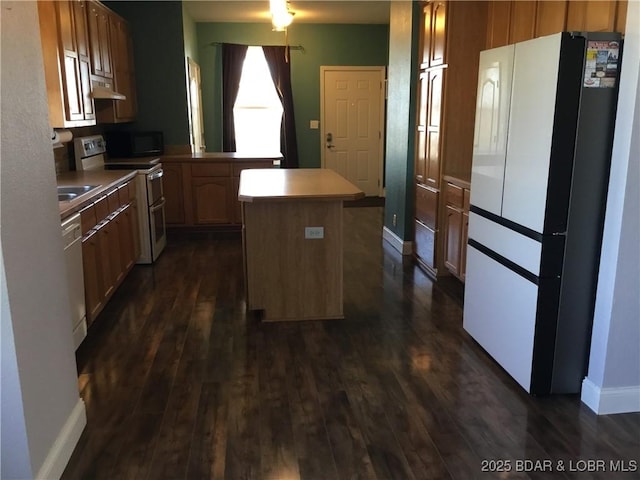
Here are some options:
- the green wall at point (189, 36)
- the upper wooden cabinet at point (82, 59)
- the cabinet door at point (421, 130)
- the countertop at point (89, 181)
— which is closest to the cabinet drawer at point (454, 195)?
the cabinet door at point (421, 130)

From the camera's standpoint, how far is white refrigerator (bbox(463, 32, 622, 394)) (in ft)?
7.59

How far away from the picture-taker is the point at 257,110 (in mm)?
8117

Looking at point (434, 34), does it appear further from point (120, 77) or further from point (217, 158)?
point (120, 77)

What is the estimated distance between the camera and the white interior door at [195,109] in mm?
6637

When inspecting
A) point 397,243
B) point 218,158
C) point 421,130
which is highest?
point 421,130

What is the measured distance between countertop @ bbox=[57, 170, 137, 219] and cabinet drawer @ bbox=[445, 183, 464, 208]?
8.35ft

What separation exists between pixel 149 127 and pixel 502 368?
4999 mm

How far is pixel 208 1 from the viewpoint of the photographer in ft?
20.8

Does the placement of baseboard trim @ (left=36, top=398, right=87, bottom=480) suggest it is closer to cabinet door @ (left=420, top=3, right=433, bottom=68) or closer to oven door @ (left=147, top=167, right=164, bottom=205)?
oven door @ (left=147, top=167, right=164, bottom=205)

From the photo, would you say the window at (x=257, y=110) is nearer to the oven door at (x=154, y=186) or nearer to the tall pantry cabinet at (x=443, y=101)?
the oven door at (x=154, y=186)

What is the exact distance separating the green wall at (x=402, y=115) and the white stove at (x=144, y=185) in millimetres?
2356

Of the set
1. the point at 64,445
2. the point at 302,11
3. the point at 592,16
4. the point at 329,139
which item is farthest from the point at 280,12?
the point at 329,139

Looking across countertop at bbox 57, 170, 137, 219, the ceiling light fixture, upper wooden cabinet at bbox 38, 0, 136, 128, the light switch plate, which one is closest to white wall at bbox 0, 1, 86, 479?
countertop at bbox 57, 170, 137, 219

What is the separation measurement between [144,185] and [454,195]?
2.70m
